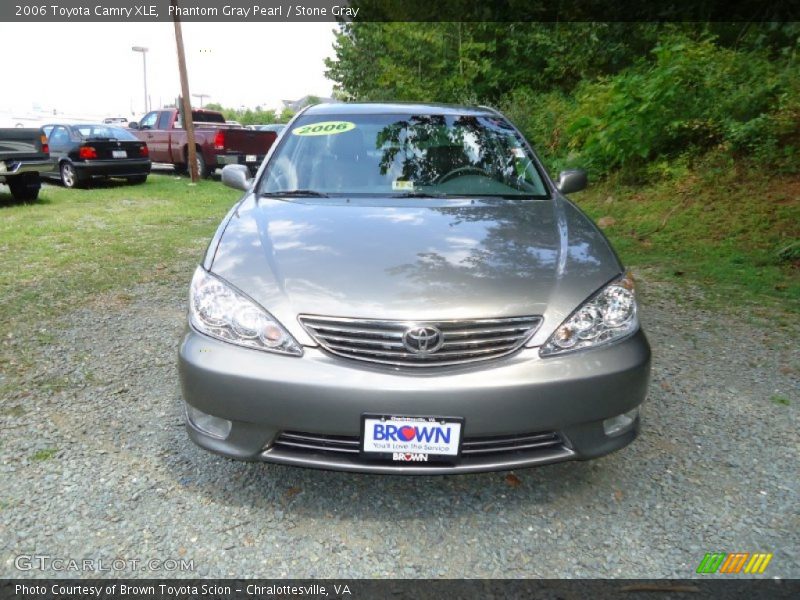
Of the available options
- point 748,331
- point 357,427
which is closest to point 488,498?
point 357,427

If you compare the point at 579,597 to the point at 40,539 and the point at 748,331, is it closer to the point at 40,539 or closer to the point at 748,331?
the point at 40,539

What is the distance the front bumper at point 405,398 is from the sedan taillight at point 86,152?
1186cm

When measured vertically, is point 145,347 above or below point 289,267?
below

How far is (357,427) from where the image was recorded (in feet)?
6.59

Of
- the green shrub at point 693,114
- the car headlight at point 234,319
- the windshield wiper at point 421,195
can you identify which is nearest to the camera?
the car headlight at point 234,319

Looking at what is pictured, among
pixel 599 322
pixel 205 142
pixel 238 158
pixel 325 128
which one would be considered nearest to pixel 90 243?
pixel 325 128

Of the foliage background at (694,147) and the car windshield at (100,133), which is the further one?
the car windshield at (100,133)

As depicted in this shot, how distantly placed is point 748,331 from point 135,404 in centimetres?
400

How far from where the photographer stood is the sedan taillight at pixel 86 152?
481 inches

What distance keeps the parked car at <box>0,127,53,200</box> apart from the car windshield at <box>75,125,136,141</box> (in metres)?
3.00

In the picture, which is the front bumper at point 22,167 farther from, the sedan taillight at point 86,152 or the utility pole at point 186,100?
the utility pole at point 186,100

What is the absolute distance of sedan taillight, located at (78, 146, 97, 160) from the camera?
12211mm

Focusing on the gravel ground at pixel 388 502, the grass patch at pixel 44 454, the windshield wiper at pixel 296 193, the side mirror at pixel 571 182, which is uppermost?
the side mirror at pixel 571 182

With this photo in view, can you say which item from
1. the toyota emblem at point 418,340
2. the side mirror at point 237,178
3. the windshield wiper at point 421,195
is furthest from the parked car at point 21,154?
the toyota emblem at point 418,340
